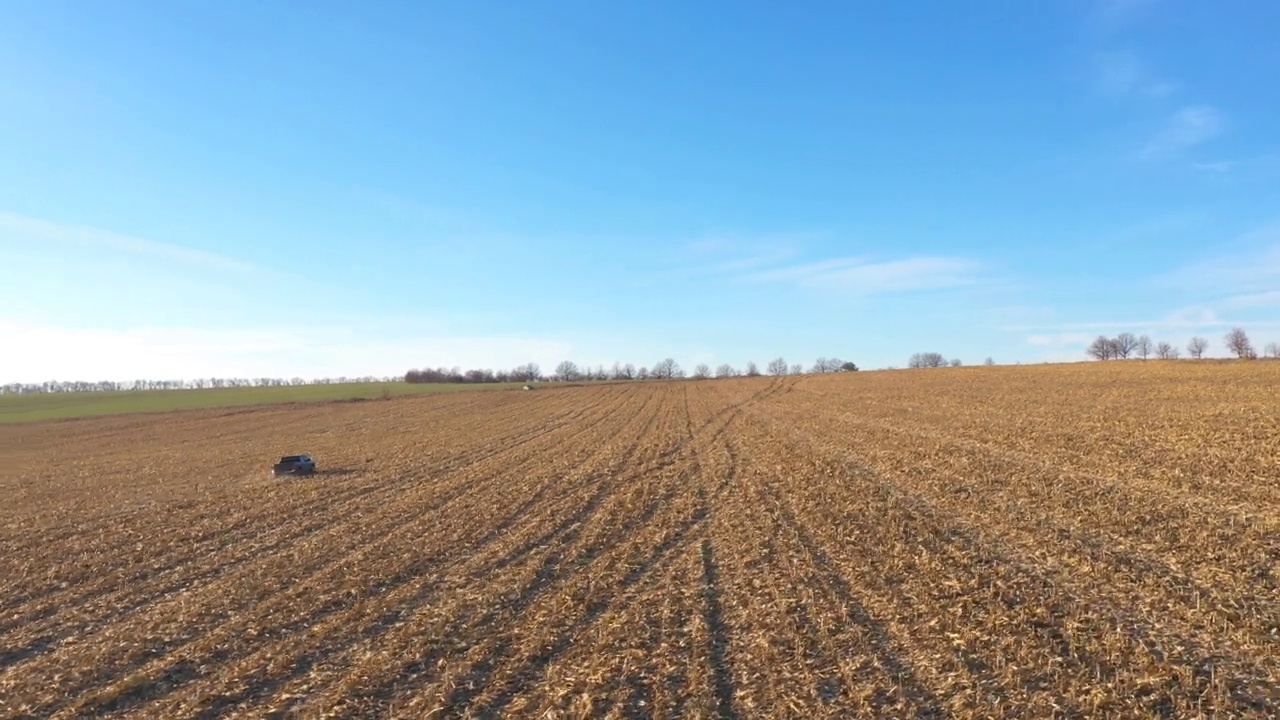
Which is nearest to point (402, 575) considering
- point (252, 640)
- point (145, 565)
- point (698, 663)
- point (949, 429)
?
point (252, 640)

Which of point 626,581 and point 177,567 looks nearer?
point 626,581

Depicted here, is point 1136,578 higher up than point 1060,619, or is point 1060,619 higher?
point 1136,578

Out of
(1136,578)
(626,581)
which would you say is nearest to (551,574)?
(626,581)

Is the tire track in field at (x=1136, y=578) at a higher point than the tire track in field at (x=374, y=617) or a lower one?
higher

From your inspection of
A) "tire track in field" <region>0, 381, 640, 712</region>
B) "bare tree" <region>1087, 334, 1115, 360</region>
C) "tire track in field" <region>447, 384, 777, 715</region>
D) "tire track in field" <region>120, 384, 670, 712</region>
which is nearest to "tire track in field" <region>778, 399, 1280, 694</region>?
"tire track in field" <region>447, 384, 777, 715</region>

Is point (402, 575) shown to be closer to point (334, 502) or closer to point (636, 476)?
point (334, 502)

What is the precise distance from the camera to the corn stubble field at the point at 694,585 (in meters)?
7.37

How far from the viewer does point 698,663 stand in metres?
8.00

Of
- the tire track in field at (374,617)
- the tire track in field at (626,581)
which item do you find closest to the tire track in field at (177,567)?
the tire track in field at (374,617)

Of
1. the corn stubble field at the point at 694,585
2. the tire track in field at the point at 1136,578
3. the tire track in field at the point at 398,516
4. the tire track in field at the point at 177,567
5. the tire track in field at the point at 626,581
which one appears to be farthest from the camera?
the tire track in field at the point at 398,516

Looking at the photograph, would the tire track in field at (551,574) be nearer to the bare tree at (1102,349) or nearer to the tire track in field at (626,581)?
the tire track in field at (626,581)

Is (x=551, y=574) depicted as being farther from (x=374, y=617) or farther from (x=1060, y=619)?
(x=1060, y=619)

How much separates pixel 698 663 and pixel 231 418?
71114 mm

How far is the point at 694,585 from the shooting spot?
36.0ft
